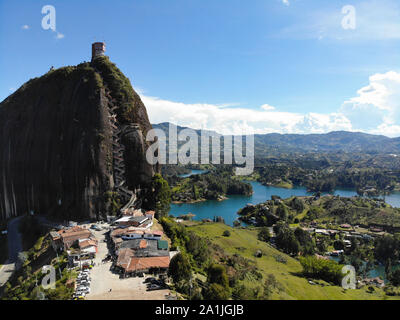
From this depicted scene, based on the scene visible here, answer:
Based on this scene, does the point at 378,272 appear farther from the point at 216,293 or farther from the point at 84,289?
the point at 84,289

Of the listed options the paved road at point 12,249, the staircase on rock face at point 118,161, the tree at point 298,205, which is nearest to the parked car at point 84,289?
the paved road at point 12,249

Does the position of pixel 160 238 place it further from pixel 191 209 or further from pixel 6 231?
pixel 191 209

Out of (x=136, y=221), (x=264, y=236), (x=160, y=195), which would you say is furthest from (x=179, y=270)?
(x=264, y=236)

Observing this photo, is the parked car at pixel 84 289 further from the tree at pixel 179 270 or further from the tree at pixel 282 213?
the tree at pixel 282 213

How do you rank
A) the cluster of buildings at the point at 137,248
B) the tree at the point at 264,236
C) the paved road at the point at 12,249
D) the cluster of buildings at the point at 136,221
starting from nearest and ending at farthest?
the cluster of buildings at the point at 137,248 < the paved road at the point at 12,249 < the cluster of buildings at the point at 136,221 < the tree at the point at 264,236

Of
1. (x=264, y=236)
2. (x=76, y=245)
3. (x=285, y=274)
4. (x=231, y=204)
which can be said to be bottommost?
(x=231, y=204)

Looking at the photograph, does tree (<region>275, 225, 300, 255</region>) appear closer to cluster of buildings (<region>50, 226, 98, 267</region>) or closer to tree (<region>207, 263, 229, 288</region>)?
tree (<region>207, 263, 229, 288</region>)
